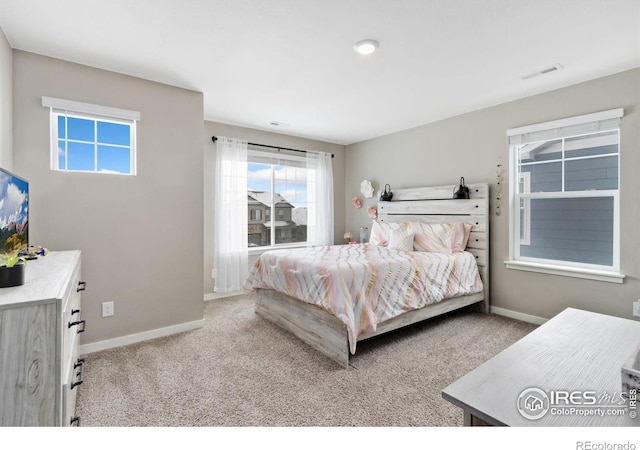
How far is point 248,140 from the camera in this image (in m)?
4.48

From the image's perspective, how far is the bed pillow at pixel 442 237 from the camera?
3596 millimetres

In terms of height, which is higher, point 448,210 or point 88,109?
point 88,109

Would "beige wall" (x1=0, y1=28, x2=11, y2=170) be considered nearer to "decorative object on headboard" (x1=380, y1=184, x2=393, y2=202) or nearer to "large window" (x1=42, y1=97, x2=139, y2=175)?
"large window" (x1=42, y1=97, x2=139, y2=175)

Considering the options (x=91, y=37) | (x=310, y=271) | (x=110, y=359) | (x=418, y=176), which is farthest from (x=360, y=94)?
(x=110, y=359)

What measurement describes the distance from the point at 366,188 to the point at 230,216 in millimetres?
2204

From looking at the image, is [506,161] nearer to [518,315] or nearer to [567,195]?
[567,195]

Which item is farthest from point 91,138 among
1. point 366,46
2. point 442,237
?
point 442,237

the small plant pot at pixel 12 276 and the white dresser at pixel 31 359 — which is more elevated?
the small plant pot at pixel 12 276

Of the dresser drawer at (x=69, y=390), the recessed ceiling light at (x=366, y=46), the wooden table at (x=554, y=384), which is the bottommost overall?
the dresser drawer at (x=69, y=390)

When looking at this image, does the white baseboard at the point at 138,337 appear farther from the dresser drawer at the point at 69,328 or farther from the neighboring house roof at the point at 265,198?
the neighboring house roof at the point at 265,198

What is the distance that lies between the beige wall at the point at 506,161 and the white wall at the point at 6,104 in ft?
13.7

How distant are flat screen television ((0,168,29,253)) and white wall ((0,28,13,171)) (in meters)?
0.40

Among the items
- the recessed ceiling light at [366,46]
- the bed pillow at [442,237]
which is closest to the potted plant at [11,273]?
the recessed ceiling light at [366,46]

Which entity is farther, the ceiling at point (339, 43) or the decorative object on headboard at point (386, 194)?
the decorative object on headboard at point (386, 194)
